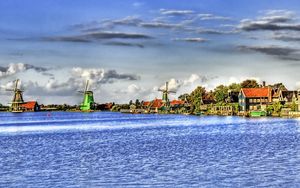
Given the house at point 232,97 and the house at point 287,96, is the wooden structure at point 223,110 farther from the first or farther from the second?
the house at point 287,96

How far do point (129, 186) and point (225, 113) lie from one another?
133 m

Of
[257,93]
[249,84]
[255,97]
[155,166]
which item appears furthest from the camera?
[249,84]

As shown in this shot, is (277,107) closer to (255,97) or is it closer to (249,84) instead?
(255,97)

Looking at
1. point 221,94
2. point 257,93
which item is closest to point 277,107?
point 257,93

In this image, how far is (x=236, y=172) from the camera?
3075 cm

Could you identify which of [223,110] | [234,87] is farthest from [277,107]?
[234,87]

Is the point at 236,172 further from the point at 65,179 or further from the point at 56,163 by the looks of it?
the point at 56,163

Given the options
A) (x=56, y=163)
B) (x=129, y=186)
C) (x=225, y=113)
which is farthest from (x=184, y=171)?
(x=225, y=113)

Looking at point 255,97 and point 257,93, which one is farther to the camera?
point 257,93

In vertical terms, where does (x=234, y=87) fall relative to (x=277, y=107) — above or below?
above

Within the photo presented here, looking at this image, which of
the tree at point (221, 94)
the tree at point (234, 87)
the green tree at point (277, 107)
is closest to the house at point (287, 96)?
the green tree at point (277, 107)

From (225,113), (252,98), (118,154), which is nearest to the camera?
(118,154)

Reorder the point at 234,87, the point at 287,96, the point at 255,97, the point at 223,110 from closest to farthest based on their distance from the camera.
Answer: the point at 287,96 < the point at 255,97 < the point at 223,110 < the point at 234,87

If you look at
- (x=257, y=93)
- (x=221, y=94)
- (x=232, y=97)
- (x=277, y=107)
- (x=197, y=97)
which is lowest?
(x=277, y=107)
